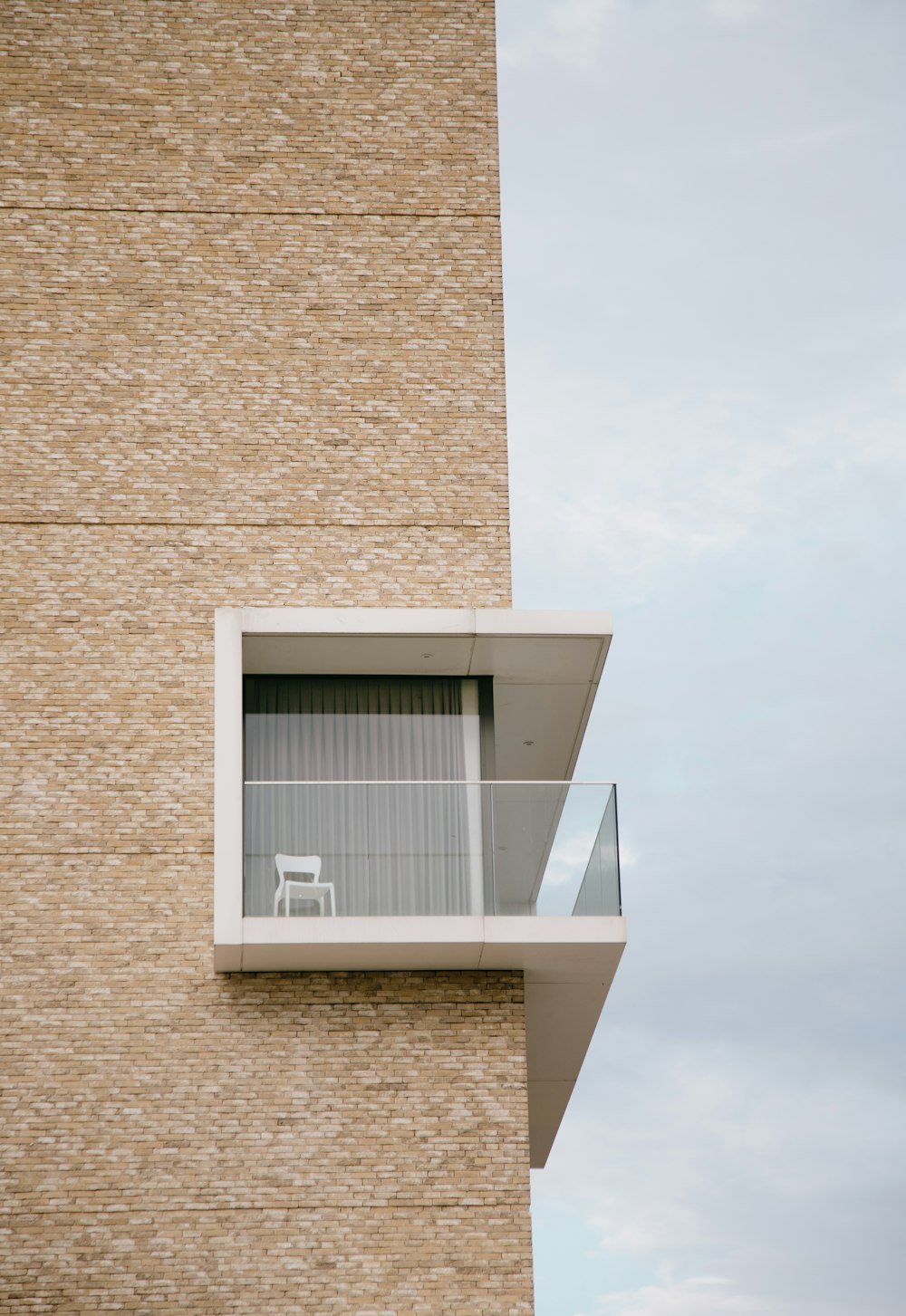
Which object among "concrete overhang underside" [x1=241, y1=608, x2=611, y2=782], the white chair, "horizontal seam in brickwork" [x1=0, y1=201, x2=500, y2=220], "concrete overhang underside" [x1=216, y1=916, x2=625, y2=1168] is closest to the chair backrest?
the white chair

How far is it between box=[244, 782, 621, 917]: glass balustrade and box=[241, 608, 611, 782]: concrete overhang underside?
158cm

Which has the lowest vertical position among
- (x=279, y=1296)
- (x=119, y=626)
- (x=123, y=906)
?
(x=279, y=1296)

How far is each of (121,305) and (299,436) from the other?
2.52m

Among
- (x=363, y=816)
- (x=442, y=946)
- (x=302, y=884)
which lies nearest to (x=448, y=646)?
(x=363, y=816)

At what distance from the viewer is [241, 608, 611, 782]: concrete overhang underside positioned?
18.4m

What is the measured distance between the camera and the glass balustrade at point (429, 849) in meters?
17.5

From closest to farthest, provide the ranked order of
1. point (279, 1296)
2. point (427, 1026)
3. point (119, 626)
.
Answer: point (279, 1296)
point (427, 1026)
point (119, 626)

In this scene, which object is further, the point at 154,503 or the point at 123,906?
the point at 154,503

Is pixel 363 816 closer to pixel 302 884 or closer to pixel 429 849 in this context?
pixel 429 849

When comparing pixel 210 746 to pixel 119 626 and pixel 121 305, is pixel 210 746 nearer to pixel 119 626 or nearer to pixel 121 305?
pixel 119 626

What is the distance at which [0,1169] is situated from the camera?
16828 mm

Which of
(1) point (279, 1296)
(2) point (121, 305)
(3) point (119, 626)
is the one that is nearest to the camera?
(1) point (279, 1296)

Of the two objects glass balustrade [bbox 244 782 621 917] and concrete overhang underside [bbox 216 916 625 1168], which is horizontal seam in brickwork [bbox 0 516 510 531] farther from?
concrete overhang underside [bbox 216 916 625 1168]

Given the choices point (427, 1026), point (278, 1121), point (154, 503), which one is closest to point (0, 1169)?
point (278, 1121)
